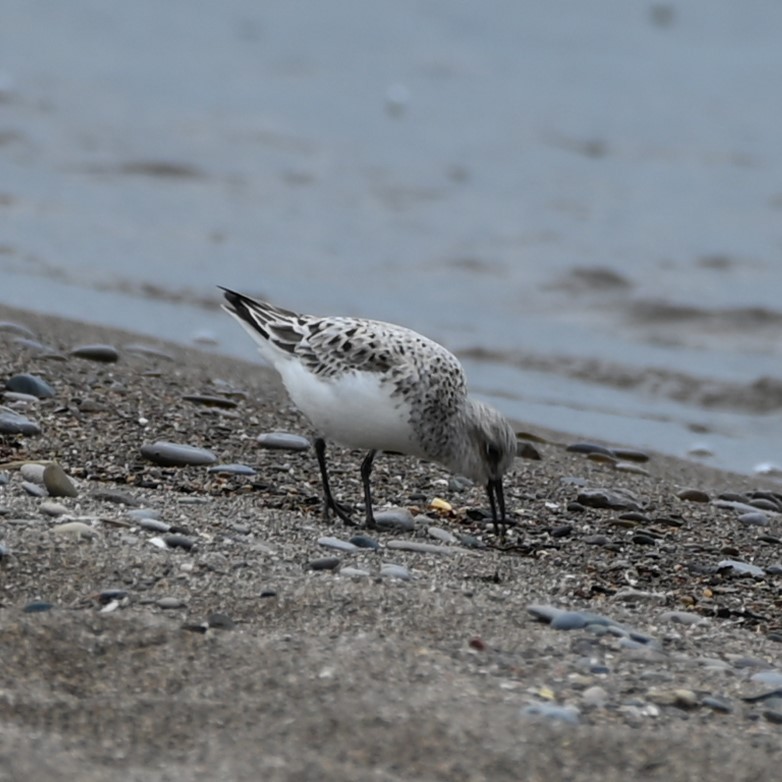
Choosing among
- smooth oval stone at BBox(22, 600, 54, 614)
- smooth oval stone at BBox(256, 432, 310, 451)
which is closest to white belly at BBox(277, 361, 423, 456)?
smooth oval stone at BBox(256, 432, 310, 451)

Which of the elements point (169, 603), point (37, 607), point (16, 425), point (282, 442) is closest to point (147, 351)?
point (282, 442)

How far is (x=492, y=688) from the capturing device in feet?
12.5

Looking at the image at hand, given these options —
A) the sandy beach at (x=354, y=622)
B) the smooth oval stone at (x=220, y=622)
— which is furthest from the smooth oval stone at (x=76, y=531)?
the smooth oval stone at (x=220, y=622)

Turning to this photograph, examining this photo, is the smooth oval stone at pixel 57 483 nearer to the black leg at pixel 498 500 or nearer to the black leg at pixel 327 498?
the black leg at pixel 327 498

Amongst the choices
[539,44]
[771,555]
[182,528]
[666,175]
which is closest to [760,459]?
[771,555]

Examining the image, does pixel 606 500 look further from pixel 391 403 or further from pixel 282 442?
pixel 282 442

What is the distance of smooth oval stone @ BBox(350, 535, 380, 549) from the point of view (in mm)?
5312

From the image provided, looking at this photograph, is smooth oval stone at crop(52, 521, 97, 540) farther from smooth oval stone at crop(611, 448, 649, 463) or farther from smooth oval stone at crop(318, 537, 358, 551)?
smooth oval stone at crop(611, 448, 649, 463)

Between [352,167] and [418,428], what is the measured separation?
1050 cm

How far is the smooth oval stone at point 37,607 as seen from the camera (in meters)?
4.05

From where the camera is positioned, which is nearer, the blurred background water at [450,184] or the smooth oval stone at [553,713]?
the smooth oval stone at [553,713]

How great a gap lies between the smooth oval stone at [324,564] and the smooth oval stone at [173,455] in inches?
60.3

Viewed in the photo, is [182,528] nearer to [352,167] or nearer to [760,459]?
[760,459]

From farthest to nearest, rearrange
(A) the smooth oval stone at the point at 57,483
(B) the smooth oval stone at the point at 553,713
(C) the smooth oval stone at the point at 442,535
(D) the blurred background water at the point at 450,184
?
1. (D) the blurred background water at the point at 450,184
2. (C) the smooth oval stone at the point at 442,535
3. (A) the smooth oval stone at the point at 57,483
4. (B) the smooth oval stone at the point at 553,713
